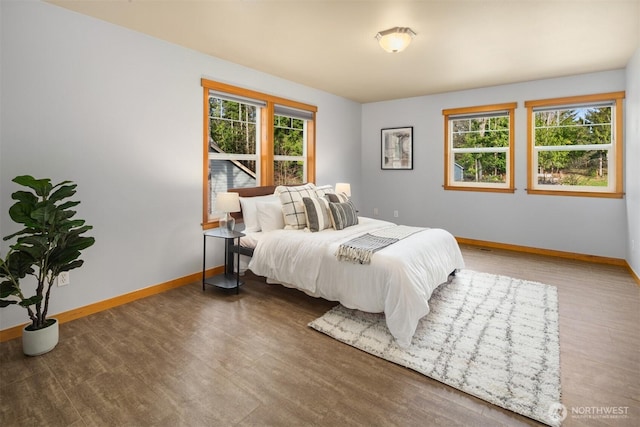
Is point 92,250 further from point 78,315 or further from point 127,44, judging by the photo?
point 127,44

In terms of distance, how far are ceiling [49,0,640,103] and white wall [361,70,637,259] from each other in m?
0.42

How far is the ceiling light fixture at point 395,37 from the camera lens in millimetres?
2992

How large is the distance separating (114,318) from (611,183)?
591 cm

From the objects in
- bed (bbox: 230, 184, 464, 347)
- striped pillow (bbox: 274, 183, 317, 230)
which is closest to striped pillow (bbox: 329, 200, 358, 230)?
bed (bbox: 230, 184, 464, 347)

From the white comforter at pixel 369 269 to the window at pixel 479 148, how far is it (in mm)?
2258

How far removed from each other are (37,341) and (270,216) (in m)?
2.16

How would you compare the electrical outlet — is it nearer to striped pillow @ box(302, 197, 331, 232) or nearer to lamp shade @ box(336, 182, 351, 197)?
striped pillow @ box(302, 197, 331, 232)

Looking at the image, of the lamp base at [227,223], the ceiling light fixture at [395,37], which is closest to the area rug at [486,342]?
the lamp base at [227,223]

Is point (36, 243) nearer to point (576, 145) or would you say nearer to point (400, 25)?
point (400, 25)

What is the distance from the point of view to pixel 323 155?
563 cm

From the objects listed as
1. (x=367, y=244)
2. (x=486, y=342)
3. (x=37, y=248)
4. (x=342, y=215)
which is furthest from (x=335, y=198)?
(x=37, y=248)

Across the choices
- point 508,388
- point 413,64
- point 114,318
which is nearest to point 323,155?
point 413,64

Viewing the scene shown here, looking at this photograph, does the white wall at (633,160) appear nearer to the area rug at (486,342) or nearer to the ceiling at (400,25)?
the ceiling at (400,25)

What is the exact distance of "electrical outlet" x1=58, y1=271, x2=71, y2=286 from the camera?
2785 millimetres
